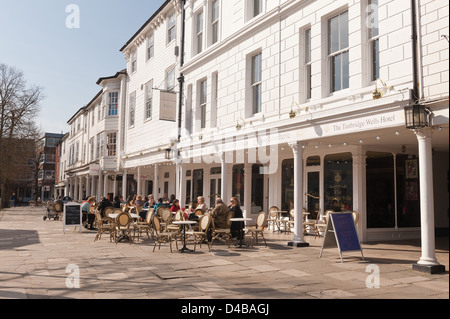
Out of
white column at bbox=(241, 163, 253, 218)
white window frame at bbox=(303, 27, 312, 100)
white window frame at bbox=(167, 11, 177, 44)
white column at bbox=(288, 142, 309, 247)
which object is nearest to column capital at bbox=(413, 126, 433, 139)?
white column at bbox=(288, 142, 309, 247)

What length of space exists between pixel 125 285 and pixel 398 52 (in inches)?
274

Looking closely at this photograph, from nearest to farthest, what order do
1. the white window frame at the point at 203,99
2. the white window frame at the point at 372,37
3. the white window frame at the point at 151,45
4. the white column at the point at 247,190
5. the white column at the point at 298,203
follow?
the white window frame at the point at 372,37 < the white column at the point at 298,203 < the white window frame at the point at 203,99 < the white column at the point at 247,190 < the white window frame at the point at 151,45

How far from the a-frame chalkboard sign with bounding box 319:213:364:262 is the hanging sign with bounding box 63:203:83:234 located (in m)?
10.4

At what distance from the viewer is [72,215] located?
15.3 meters

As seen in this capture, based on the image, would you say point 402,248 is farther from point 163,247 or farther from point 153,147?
point 153,147

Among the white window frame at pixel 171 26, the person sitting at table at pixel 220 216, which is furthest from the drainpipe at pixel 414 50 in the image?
the white window frame at pixel 171 26

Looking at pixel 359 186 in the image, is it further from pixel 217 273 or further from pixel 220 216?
pixel 217 273

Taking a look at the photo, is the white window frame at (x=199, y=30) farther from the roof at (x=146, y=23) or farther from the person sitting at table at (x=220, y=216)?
the person sitting at table at (x=220, y=216)

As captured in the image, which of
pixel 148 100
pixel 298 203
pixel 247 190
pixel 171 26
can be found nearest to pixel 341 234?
pixel 298 203

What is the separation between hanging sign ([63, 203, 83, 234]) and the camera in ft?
49.5

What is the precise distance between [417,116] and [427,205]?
1.60 m

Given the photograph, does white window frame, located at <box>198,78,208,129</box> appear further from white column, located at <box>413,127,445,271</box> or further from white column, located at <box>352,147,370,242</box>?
white column, located at <box>413,127,445,271</box>

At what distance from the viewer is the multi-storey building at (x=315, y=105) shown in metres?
7.68

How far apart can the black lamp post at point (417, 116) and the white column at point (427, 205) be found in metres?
0.25
